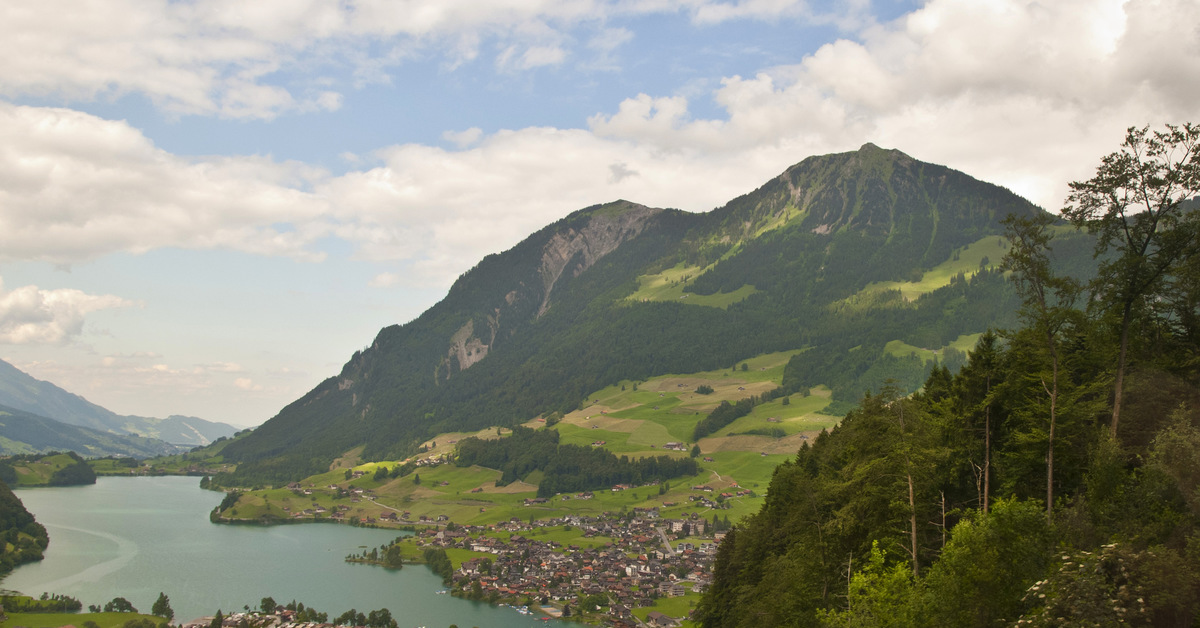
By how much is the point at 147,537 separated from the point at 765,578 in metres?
165

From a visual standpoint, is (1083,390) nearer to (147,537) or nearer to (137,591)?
(137,591)

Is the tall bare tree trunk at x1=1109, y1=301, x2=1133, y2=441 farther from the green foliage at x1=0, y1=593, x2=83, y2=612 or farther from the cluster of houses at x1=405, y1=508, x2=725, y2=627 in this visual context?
the green foliage at x1=0, y1=593, x2=83, y2=612

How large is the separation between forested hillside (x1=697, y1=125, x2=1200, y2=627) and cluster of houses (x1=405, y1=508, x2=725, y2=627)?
200 feet

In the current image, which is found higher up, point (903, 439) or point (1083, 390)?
point (1083, 390)

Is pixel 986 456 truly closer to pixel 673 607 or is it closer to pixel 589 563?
pixel 673 607

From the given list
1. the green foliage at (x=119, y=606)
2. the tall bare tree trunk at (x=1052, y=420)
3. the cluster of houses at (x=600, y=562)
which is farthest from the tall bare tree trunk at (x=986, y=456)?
the green foliage at (x=119, y=606)

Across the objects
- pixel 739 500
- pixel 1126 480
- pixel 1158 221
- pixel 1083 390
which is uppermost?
pixel 1158 221

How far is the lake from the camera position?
113500 mm

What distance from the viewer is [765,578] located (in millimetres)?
45812

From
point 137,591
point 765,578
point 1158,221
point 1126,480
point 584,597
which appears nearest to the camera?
point 1126,480

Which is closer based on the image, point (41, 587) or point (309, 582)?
point (41, 587)

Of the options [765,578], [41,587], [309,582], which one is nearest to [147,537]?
[41,587]

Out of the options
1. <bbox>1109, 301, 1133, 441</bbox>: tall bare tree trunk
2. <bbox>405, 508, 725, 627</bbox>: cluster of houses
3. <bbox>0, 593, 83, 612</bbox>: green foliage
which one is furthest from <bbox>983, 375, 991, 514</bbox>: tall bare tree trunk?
<bbox>0, 593, 83, 612</bbox>: green foliage

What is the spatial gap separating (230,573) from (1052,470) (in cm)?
13931
